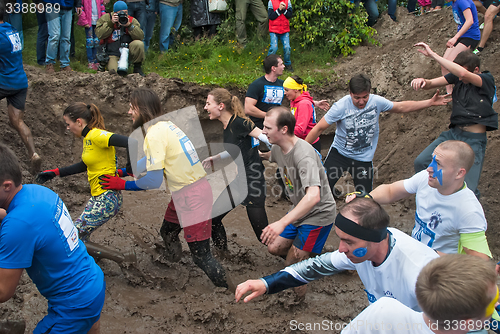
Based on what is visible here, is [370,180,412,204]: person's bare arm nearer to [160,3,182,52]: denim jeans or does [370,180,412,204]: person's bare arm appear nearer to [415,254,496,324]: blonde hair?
[415,254,496,324]: blonde hair

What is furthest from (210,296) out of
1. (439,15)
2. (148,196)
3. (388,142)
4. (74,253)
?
(439,15)

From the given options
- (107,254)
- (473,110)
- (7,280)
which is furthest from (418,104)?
(7,280)

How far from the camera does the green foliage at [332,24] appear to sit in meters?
9.20

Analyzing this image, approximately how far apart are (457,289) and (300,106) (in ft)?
13.7

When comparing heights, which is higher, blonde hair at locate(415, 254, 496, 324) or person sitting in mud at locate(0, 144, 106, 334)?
blonde hair at locate(415, 254, 496, 324)

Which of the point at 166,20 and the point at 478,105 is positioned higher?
the point at 166,20

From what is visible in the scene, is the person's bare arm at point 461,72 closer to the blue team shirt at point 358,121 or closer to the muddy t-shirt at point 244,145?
the blue team shirt at point 358,121

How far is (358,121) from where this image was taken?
4.66m

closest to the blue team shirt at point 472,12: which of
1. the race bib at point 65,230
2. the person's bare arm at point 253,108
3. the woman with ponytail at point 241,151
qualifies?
the person's bare arm at point 253,108

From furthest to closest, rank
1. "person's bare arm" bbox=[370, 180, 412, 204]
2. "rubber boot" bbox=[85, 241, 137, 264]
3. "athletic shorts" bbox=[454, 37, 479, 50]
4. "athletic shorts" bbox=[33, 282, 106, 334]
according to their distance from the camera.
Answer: "athletic shorts" bbox=[454, 37, 479, 50]
"rubber boot" bbox=[85, 241, 137, 264]
"person's bare arm" bbox=[370, 180, 412, 204]
"athletic shorts" bbox=[33, 282, 106, 334]

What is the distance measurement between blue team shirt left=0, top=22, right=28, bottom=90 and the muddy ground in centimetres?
121

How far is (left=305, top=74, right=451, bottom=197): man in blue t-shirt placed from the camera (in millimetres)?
4504

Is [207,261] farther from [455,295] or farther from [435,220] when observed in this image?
[455,295]

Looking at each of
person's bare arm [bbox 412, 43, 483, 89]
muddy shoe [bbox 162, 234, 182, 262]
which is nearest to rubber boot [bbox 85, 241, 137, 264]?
muddy shoe [bbox 162, 234, 182, 262]
